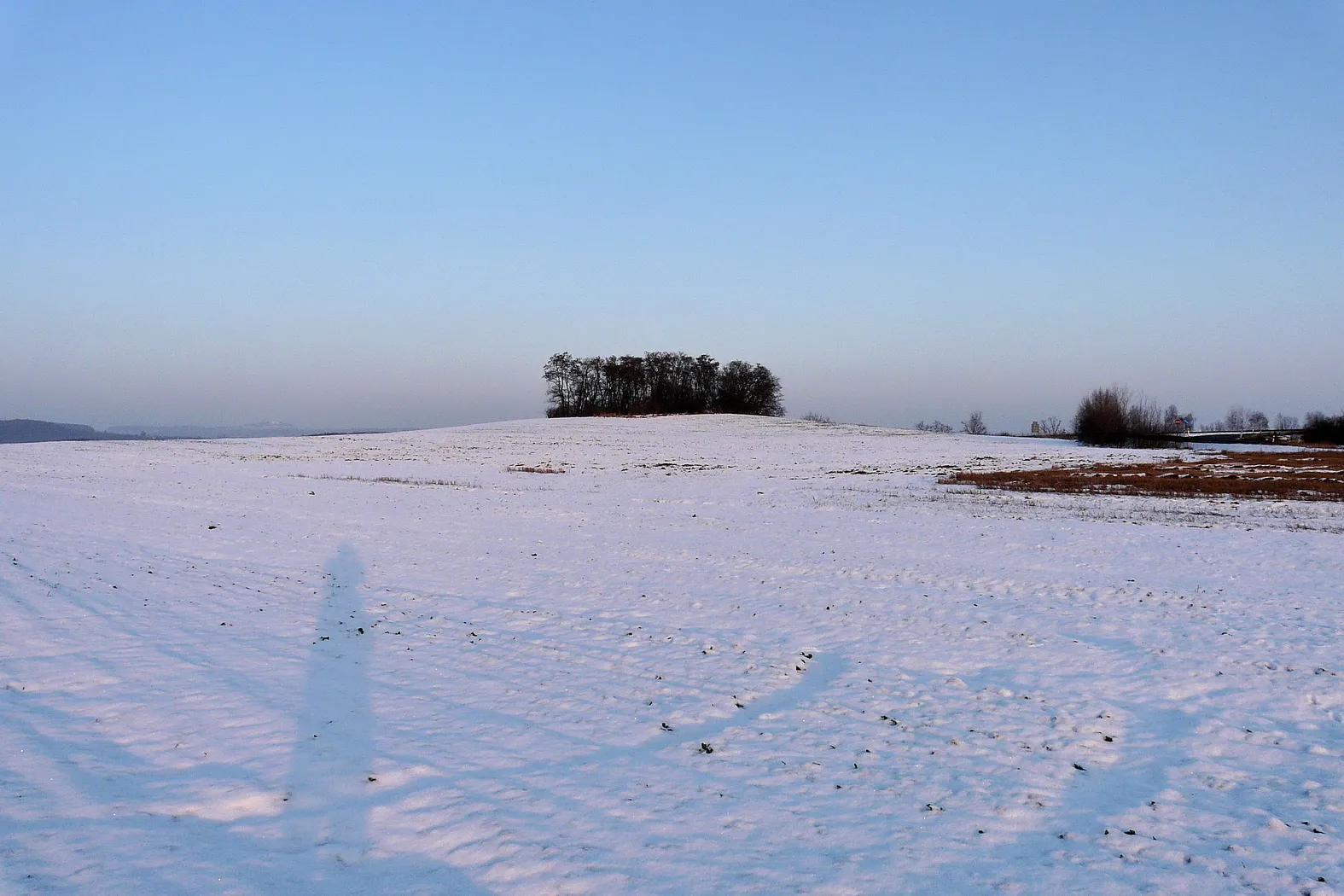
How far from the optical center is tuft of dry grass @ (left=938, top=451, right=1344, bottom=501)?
3059 centimetres

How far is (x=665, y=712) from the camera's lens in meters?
8.86

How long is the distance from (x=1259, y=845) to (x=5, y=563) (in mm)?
19609

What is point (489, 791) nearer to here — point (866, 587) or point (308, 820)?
point (308, 820)

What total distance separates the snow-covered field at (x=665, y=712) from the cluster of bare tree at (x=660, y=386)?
10549cm

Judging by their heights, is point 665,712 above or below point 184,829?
below

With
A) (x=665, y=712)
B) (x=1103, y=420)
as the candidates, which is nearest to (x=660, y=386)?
(x=1103, y=420)

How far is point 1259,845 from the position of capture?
20.1 ft

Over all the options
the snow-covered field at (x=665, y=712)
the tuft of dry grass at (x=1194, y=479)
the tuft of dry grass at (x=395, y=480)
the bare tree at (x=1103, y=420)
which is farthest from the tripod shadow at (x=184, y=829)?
the bare tree at (x=1103, y=420)

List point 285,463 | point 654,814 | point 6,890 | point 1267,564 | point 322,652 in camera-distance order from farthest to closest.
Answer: point 285,463, point 1267,564, point 322,652, point 654,814, point 6,890

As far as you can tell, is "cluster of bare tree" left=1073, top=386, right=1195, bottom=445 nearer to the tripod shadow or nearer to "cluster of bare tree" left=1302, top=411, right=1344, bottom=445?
"cluster of bare tree" left=1302, top=411, right=1344, bottom=445

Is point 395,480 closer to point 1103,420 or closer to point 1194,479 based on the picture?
point 1194,479

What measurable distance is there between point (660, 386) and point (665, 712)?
119 m

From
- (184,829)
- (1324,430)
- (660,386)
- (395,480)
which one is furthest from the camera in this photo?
(660,386)

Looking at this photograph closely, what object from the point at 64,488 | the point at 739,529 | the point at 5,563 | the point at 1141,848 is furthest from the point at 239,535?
the point at 1141,848
